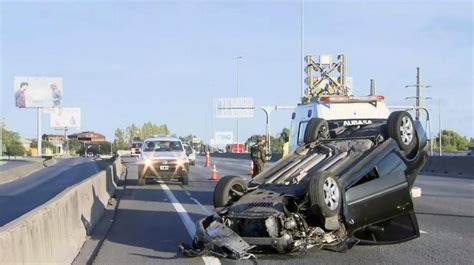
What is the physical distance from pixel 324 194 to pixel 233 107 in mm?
50851

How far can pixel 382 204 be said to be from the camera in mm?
8797

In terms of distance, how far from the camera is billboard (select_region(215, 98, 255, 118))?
196 ft

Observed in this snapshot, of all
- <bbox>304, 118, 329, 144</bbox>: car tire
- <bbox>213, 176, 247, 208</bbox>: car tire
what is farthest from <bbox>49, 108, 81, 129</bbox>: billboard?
<bbox>213, 176, 247, 208</bbox>: car tire

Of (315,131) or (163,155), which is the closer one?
(315,131)

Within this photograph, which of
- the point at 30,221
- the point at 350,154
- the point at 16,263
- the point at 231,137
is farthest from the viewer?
the point at 231,137

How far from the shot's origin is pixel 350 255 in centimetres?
853

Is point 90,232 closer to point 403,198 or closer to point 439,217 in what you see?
point 403,198

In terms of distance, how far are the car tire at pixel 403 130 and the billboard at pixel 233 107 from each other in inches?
1912

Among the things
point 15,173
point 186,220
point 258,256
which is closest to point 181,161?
point 186,220

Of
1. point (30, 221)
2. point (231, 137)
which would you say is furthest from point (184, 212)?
point (231, 137)

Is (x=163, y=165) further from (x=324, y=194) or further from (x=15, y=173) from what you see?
(x=324, y=194)

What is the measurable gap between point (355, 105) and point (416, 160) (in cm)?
495

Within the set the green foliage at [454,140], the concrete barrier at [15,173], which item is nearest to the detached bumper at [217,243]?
the concrete barrier at [15,173]

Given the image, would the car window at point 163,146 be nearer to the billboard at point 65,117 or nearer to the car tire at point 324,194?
the car tire at point 324,194
